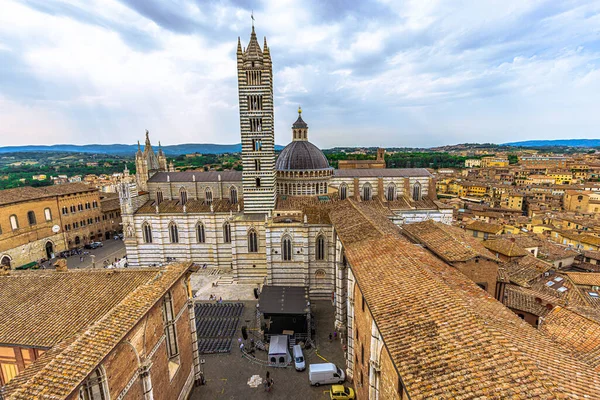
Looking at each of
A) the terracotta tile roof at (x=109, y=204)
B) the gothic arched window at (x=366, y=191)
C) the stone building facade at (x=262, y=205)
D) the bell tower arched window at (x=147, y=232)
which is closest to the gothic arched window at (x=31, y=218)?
the terracotta tile roof at (x=109, y=204)

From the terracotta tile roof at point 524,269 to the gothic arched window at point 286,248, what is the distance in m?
19.4

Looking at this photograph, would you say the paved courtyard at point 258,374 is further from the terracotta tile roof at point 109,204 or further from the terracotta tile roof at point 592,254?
the terracotta tile roof at point 109,204

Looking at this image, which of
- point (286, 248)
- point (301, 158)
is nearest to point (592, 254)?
point (286, 248)

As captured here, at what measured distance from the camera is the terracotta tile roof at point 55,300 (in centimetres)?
1290

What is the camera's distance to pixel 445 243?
1855cm

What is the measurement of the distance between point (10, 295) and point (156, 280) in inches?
294

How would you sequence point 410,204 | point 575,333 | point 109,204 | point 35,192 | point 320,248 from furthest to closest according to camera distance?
point 109,204
point 35,192
point 410,204
point 320,248
point 575,333

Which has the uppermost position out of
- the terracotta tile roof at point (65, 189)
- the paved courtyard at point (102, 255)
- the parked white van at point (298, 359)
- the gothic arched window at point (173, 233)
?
the terracotta tile roof at point (65, 189)

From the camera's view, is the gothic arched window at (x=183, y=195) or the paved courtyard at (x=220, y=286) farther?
the gothic arched window at (x=183, y=195)

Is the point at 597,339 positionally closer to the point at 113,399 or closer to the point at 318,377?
the point at 318,377

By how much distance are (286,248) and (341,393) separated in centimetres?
1565

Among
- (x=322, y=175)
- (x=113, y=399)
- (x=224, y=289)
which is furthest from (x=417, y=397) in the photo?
(x=322, y=175)

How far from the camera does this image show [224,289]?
109ft

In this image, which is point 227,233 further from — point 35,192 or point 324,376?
point 35,192
